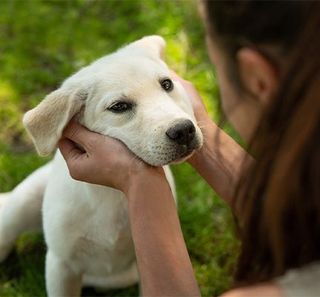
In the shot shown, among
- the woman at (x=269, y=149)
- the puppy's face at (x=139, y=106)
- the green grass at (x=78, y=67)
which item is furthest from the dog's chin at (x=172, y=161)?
the green grass at (x=78, y=67)

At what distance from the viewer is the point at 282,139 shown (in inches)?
54.8

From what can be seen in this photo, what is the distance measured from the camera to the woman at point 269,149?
1345mm

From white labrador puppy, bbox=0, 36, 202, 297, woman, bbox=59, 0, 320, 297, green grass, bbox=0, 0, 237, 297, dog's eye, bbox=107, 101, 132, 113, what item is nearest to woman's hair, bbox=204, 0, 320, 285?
woman, bbox=59, 0, 320, 297

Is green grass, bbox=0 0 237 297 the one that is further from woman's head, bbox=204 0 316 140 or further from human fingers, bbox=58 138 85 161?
woman's head, bbox=204 0 316 140

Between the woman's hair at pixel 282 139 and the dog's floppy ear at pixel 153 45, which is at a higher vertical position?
the woman's hair at pixel 282 139

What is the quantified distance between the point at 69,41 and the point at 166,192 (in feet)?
6.83

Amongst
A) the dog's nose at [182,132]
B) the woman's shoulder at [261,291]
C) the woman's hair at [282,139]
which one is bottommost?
the woman's shoulder at [261,291]

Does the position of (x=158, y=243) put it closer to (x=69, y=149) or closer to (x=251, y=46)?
(x=69, y=149)

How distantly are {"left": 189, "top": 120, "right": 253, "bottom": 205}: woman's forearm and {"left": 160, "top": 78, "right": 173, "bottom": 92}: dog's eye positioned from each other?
0.22 metres

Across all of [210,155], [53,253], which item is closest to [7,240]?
[53,253]

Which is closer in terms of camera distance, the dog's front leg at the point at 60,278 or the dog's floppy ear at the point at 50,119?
the dog's floppy ear at the point at 50,119

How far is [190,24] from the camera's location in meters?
3.86

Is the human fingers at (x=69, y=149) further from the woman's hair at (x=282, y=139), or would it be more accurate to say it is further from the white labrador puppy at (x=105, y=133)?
the woman's hair at (x=282, y=139)

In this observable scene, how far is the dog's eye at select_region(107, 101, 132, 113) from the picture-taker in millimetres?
2014
